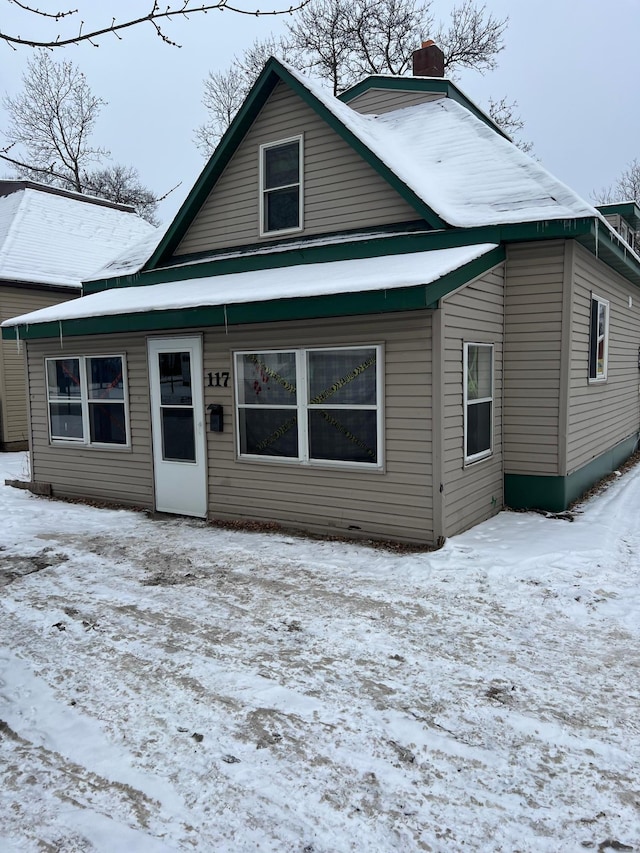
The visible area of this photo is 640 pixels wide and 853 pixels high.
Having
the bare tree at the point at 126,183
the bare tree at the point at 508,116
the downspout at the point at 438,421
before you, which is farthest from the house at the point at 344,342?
the bare tree at the point at 126,183

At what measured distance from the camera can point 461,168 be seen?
883 cm

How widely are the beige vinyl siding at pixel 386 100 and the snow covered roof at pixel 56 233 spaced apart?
8.76m

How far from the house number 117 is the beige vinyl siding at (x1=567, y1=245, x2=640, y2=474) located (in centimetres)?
444

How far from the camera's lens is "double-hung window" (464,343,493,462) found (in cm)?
683

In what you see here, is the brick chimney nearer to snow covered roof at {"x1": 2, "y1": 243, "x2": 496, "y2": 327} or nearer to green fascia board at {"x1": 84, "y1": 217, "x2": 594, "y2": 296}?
green fascia board at {"x1": 84, "y1": 217, "x2": 594, "y2": 296}

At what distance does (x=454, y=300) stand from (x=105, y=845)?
18.2 ft

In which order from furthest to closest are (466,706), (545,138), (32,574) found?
(545,138) → (32,574) → (466,706)

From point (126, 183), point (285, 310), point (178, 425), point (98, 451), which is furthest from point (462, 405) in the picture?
point (126, 183)

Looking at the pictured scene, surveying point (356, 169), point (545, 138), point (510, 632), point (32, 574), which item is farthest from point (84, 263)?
point (545, 138)

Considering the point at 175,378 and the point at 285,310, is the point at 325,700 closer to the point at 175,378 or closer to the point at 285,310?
the point at 285,310

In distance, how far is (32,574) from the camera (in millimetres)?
5977

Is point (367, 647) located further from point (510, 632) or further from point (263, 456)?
point (263, 456)

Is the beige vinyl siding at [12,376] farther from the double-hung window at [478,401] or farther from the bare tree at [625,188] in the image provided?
the bare tree at [625,188]

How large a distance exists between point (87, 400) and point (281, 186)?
440 cm
